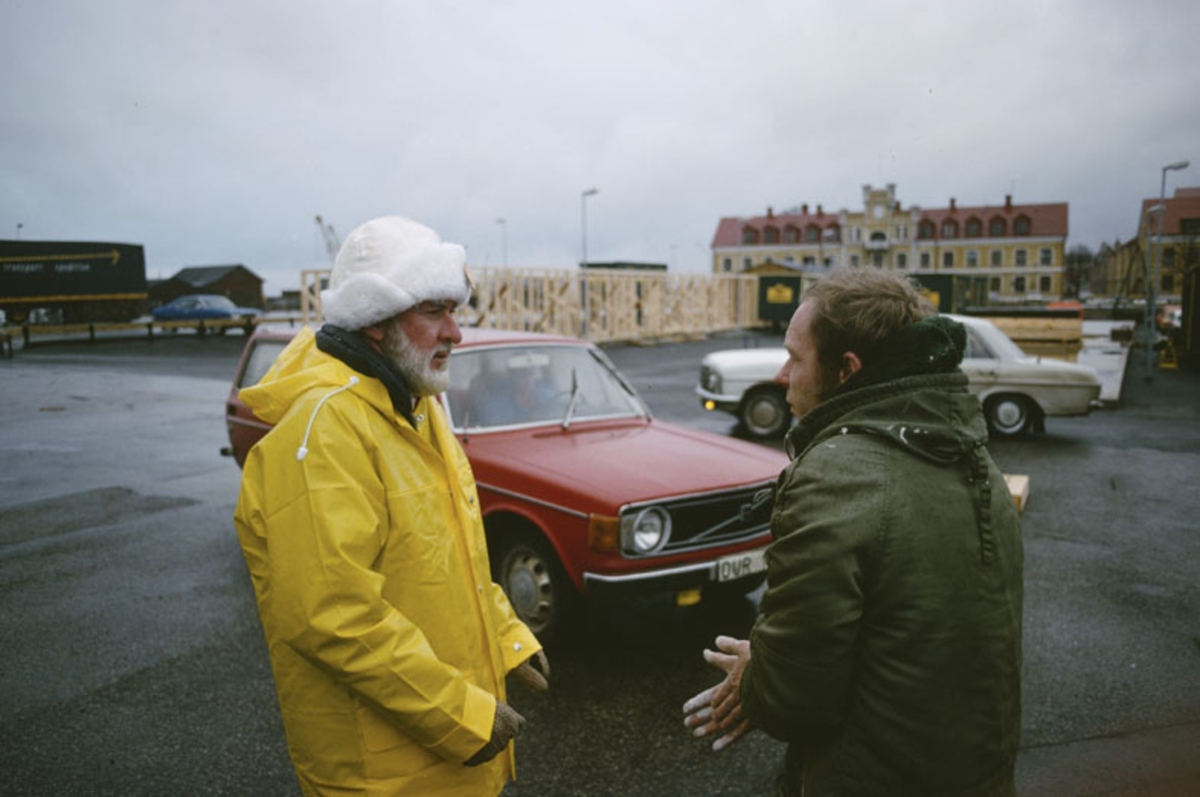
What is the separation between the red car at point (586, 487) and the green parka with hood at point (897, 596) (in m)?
2.61

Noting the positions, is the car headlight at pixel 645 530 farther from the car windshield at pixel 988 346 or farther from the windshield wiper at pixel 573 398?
the car windshield at pixel 988 346

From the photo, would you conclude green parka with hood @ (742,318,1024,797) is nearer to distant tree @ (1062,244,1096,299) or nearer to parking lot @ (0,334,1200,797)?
parking lot @ (0,334,1200,797)


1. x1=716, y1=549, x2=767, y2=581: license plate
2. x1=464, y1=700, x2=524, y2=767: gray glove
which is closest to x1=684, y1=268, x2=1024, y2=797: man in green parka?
x1=464, y1=700, x2=524, y2=767: gray glove

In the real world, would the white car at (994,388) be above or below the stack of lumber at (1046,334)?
below

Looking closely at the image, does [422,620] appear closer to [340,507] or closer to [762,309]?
[340,507]

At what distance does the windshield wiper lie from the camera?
5371 mm

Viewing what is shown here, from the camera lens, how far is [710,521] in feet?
14.9

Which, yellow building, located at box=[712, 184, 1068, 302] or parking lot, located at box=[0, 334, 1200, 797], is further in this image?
yellow building, located at box=[712, 184, 1068, 302]

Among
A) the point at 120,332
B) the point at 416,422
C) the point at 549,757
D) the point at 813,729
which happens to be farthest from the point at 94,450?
the point at 120,332

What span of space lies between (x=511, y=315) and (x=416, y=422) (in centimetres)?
2640

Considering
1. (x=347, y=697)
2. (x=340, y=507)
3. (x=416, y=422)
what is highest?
(x=416, y=422)

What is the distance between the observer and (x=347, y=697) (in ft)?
6.07

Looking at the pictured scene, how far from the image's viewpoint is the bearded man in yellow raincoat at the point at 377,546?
5.65ft

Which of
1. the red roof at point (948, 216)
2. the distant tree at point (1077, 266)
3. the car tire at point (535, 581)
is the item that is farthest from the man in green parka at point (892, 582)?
the distant tree at point (1077, 266)
